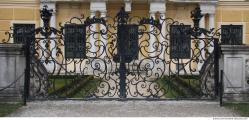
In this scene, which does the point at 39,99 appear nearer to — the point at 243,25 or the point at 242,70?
the point at 242,70

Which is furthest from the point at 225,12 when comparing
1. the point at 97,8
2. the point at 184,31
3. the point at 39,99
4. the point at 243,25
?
the point at 39,99

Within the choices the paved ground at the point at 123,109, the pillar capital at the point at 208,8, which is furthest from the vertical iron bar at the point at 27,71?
the pillar capital at the point at 208,8

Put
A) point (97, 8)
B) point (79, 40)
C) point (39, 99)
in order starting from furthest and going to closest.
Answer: point (97, 8)
point (79, 40)
point (39, 99)

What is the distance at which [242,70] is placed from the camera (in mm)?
12594

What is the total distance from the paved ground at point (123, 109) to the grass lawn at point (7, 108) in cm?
17

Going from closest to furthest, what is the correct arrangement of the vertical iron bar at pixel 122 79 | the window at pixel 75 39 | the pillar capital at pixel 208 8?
the vertical iron bar at pixel 122 79 → the window at pixel 75 39 → the pillar capital at pixel 208 8

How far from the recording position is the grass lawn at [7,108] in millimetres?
10523

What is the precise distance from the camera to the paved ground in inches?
412

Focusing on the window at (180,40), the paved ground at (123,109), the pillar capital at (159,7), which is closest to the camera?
the paved ground at (123,109)

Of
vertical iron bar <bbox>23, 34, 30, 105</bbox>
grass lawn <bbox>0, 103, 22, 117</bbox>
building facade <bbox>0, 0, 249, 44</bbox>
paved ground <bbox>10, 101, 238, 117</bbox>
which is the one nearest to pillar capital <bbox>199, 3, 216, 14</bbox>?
building facade <bbox>0, 0, 249, 44</bbox>

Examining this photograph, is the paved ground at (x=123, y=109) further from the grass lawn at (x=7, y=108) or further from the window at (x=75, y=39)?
the window at (x=75, y=39)

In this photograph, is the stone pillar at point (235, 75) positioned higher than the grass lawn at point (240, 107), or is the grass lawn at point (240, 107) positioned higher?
the stone pillar at point (235, 75)

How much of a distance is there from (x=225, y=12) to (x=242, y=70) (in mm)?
16989

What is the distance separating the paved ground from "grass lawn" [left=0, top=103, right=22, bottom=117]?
17cm
